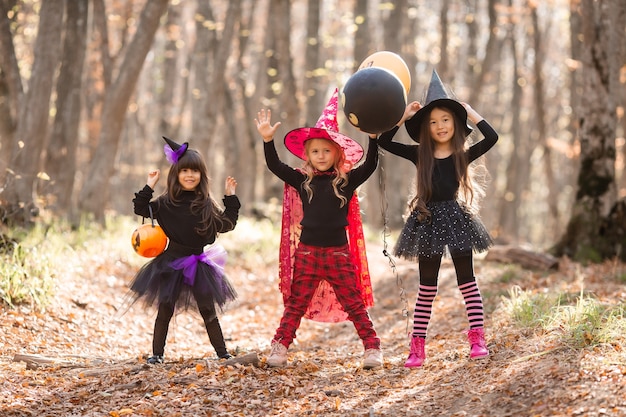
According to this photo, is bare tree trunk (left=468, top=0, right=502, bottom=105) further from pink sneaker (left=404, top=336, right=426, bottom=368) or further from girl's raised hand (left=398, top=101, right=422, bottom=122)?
pink sneaker (left=404, top=336, right=426, bottom=368)

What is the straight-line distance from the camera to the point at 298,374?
5.45m

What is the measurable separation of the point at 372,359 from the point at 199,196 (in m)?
1.94

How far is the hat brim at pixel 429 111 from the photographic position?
222 inches

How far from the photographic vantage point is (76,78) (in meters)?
11.9

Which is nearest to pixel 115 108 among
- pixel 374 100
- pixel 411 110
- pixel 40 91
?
pixel 40 91

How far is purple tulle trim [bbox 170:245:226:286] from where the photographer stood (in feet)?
18.5

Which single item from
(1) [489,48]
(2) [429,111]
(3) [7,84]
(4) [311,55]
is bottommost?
(2) [429,111]

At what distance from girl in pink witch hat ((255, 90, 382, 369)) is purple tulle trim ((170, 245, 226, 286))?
2.17 feet

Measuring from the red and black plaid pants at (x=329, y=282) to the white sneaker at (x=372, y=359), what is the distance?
4cm

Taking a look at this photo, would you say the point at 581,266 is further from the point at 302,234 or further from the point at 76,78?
the point at 76,78

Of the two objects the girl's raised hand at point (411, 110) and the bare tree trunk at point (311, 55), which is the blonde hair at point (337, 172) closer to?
the girl's raised hand at point (411, 110)

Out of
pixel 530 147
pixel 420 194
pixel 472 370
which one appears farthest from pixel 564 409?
pixel 530 147

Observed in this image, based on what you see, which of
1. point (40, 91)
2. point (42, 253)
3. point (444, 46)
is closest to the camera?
point (42, 253)

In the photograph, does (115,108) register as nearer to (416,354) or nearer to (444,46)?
(416,354)
